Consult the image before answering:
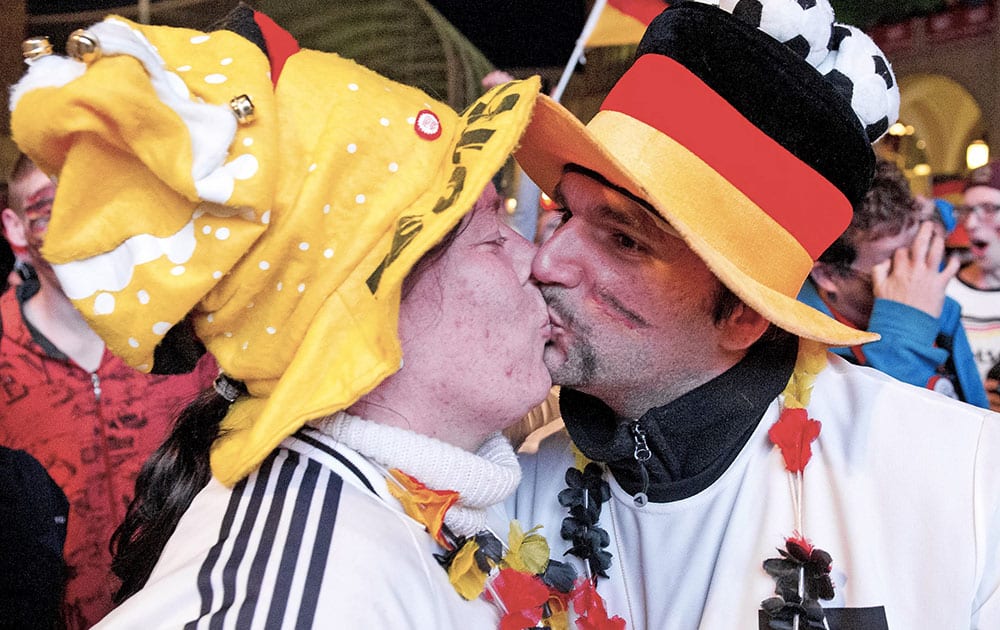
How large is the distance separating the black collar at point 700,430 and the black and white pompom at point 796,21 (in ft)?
1.92

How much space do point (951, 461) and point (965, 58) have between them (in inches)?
252

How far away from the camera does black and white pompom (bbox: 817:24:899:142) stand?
1763mm

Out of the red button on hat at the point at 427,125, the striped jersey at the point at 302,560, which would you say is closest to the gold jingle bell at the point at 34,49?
the red button on hat at the point at 427,125

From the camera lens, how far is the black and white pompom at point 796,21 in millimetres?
1720

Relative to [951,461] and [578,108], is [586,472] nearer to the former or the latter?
[951,461]

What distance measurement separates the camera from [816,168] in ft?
5.70

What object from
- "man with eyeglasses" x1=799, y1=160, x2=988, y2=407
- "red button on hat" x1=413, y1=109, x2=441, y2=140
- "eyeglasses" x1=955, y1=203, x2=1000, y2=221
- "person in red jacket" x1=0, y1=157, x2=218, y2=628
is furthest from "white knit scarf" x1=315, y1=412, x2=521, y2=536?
"eyeglasses" x1=955, y1=203, x2=1000, y2=221

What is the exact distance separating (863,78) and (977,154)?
595cm

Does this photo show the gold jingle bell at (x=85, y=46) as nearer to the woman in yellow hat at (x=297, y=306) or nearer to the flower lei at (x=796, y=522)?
the woman in yellow hat at (x=297, y=306)

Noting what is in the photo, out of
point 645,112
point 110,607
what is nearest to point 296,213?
point 645,112

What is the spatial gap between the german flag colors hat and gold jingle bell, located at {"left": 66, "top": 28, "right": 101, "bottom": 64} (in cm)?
79

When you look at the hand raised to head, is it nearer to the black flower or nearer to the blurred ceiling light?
the black flower

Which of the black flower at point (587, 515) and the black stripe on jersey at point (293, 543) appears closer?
the black stripe on jersey at point (293, 543)

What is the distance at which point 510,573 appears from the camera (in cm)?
160
